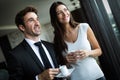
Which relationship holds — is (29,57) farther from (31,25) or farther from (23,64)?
(31,25)

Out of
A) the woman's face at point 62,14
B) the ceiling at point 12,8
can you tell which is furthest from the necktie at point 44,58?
the ceiling at point 12,8

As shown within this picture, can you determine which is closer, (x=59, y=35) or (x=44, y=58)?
(x=44, y=58)

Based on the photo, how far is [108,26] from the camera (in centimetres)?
300

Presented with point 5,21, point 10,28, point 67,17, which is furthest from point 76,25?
point 10,28

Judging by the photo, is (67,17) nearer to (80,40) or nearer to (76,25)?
(76,25)

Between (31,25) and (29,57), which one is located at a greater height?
(31,25)

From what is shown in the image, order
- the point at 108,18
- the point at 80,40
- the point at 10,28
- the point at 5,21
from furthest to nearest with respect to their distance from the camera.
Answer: the point at 10,28, the point at 5,21, the point at 108,18, the point at 80,40

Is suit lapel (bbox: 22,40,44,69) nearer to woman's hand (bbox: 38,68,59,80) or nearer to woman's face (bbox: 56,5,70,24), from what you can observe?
woman's hand (bbox: 38,68,59,80)

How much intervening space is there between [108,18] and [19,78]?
164 centimetres

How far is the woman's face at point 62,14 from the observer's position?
2264mm

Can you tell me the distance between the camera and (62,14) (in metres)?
2.29

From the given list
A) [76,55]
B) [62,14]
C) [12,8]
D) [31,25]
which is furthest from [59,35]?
[12,8]

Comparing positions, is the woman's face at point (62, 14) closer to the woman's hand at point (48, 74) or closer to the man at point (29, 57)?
the man at point (29, 57)

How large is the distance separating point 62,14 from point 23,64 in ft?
2.44
